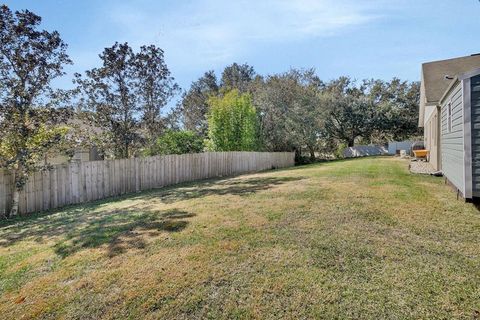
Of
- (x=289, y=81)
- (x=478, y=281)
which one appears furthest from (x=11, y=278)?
(x=289, y=81)

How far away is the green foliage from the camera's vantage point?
15.1 metres

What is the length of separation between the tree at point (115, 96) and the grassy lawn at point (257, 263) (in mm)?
7449

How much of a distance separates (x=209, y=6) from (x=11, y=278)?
754 centimetres

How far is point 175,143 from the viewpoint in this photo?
52.3ft

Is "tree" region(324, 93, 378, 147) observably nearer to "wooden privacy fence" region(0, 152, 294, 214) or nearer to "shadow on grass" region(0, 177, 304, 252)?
"wooden privacy fence" region(0, 152, 294, 214)

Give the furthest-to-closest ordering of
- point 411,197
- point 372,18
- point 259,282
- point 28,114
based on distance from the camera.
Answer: point 372,18 < point 28,114 < point 411,197 < point 259,282

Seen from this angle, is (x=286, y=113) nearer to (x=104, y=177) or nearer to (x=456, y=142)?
(x=104, y=177)

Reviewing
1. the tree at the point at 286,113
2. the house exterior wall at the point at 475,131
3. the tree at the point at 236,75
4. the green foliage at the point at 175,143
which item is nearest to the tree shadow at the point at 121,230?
the house exterior wall at the point at 475,131

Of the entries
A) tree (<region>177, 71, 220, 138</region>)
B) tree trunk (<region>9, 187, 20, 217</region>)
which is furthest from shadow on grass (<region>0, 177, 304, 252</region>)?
tree (<region>177, 71, 220, 138</region>)

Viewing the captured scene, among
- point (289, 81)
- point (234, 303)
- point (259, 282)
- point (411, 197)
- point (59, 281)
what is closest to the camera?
point (234, 303)

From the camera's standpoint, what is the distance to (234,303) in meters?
2.65

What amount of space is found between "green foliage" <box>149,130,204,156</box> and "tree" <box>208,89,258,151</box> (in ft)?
4.13

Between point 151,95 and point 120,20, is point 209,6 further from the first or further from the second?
point 151,95

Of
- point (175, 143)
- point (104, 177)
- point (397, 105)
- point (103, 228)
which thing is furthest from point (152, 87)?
point (397, 105)
